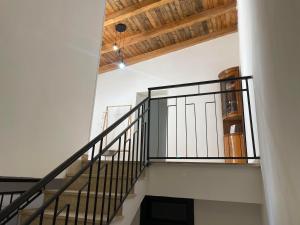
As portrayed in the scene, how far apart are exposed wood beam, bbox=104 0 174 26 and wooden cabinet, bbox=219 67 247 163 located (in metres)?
2.16

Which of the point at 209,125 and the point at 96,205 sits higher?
the point at 209,125

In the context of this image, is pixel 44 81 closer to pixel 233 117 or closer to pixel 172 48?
pixel 233 117

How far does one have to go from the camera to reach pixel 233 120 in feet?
17.1

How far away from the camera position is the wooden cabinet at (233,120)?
15.5ft

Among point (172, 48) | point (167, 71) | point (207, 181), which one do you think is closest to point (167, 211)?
point (207, 181)

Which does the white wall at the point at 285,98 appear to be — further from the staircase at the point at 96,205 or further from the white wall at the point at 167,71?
the white wall at the point at 167,71

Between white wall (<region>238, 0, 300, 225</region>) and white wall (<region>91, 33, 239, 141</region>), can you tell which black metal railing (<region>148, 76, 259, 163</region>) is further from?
white wall (<region>238, 0, 300, 225</region>)

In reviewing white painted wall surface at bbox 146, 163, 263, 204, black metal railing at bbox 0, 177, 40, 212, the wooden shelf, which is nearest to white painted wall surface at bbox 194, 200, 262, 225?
white painted wall surface at bbox 146, 163, 263, 204

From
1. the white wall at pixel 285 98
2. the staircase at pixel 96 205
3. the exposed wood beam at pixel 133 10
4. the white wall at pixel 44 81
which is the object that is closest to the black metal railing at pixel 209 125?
the exposed wood beam at pixel 133 10

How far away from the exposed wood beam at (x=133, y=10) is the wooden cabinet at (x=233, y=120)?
216 centimetres

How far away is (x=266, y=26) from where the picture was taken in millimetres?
1550

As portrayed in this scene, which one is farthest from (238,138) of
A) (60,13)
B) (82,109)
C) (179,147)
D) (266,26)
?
(60,13)

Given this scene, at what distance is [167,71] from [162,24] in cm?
125

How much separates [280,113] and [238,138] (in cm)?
365
